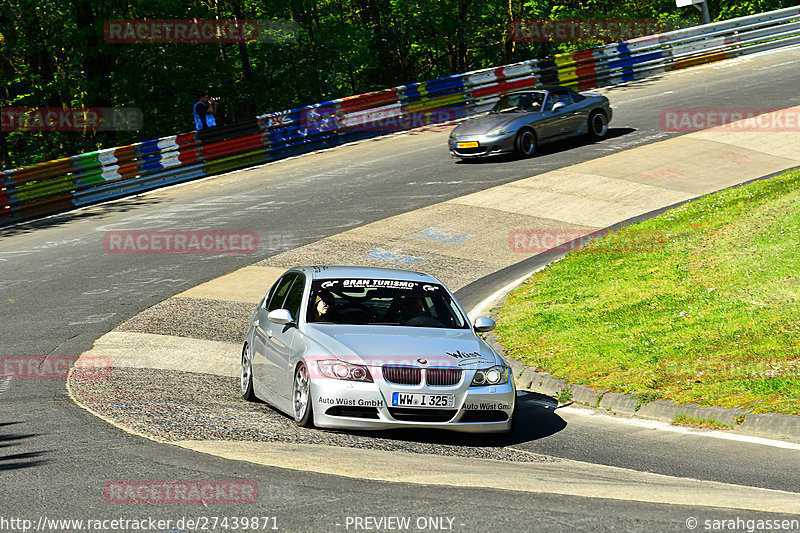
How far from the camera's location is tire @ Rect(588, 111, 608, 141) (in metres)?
26.1

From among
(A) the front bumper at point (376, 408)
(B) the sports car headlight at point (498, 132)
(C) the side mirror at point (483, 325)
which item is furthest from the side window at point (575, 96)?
(A) the front bumper at point (376, 408)

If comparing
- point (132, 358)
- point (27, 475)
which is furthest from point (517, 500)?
point (132, 358)

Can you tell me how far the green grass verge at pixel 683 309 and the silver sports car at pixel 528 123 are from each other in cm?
661

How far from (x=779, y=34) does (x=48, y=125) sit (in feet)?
88.0

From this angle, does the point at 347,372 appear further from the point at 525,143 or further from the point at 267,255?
the point at 525,143

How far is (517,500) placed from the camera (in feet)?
20.3

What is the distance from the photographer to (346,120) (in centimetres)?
2897

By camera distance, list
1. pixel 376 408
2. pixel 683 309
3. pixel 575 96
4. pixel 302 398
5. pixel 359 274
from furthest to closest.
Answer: pixel 575 96 < pixel 683 309 < pixel 359 274 < pixel 302 398 < pixel 376 408

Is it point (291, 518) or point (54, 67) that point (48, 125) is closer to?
point (54, 67)

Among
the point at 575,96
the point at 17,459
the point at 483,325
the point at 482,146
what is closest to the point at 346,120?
the point at 482,146

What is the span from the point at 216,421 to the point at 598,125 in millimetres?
19594

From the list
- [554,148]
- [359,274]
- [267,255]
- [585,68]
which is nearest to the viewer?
[359,274]

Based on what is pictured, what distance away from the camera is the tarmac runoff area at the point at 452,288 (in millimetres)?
7094

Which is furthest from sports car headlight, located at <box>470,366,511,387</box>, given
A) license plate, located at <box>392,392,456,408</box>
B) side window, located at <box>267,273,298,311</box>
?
side window, located at <box>267,273,298,311</box>
